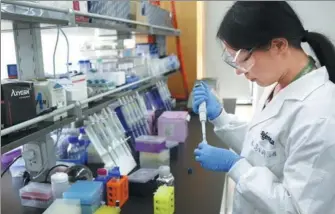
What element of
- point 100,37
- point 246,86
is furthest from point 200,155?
point 246,86

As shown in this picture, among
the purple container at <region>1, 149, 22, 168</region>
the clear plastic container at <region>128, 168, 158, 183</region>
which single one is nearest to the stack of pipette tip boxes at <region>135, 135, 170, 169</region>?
the clear plastic container at <region>128, 168, 158, 183</region>

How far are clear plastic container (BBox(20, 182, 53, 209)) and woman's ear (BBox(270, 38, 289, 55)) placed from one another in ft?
3.54

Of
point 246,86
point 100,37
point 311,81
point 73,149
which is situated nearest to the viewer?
point 311,81

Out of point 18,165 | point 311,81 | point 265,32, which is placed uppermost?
point 265,32

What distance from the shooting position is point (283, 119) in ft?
3.39

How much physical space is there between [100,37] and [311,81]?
236 cm

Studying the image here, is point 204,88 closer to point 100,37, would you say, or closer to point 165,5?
point 100,37

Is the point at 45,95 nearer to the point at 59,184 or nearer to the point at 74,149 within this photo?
the point at 59,184

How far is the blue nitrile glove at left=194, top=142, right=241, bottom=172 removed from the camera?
1.16m

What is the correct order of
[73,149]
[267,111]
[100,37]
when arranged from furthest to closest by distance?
[100,37], [73,149], [267,111]

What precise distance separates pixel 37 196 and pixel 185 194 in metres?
0.66

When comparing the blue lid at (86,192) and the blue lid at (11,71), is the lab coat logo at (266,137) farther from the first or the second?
the blue lid at (11,71)

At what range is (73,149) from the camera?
1804mm

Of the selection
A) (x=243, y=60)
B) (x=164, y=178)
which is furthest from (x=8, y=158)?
(x=243, y=60)
